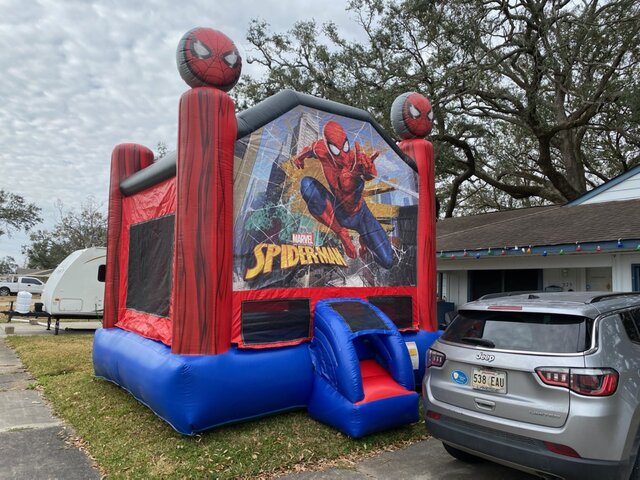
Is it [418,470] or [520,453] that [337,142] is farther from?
[520,453]

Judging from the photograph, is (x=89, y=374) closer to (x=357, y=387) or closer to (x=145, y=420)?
(x=145, y=420)

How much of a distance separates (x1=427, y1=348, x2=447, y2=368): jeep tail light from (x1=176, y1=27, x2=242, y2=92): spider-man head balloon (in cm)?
372

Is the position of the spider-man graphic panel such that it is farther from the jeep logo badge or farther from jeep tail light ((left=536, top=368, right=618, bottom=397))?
jeep tail light ((left=536, top=368, right=618, bottom=397))

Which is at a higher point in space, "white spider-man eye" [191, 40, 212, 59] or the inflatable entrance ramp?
"white spider-man eye" [191, 40, 212, 59]

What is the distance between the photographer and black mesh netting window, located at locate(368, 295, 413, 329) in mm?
6797

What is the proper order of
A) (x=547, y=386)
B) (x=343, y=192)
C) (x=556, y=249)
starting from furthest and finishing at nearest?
(x=556, y=249) < (x=343, y=192) < (x=547, y=386)

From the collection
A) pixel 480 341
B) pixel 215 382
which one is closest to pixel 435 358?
pixel 480 341

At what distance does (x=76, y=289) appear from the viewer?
46.5 feet

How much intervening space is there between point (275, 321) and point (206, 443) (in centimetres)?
151

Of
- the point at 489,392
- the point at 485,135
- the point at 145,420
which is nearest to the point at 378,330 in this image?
the point at 489,392

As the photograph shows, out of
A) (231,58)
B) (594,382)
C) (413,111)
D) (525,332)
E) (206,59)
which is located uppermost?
(413,111)

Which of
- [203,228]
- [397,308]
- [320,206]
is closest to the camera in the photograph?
[203,228]

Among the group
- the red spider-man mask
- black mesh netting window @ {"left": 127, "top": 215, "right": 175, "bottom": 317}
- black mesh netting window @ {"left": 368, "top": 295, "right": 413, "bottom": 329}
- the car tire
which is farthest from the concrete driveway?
the red spider-man mask

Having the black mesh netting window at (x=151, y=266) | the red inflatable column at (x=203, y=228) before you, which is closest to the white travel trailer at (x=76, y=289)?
the black mesh netting window at (x=151, y=266)
